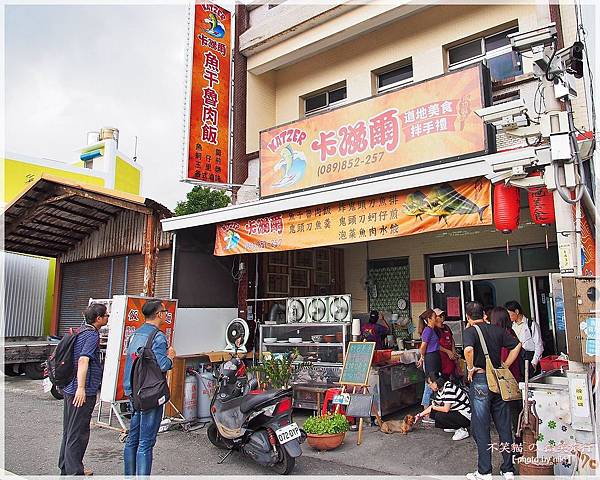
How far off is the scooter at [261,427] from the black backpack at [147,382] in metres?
1.19

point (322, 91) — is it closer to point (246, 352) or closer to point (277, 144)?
point (277, 144)

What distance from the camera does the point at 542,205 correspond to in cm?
509

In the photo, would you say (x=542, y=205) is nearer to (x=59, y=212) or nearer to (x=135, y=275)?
(x=135, y=275)

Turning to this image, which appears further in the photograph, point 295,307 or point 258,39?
point 258,39

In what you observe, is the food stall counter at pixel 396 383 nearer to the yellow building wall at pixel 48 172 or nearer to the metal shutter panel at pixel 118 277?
the metal shutter panel at pixel 118 277

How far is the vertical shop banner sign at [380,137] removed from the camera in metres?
6.45

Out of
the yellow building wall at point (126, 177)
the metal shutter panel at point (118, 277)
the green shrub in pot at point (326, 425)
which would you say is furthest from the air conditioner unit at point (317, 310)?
the yellow building wall at point (126, 177)

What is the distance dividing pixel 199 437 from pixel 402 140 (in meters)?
5.08

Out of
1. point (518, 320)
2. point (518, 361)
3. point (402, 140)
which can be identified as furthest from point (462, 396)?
point (402, 140)

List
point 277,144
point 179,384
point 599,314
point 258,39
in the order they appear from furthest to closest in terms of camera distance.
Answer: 1. point 258,39
2. point 277,144
3. point 179,384
4. point 599,314

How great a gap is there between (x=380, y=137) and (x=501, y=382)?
3877 mm

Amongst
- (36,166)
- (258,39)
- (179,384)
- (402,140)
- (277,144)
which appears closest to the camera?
(402,140)

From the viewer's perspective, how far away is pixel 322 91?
36.6 feet

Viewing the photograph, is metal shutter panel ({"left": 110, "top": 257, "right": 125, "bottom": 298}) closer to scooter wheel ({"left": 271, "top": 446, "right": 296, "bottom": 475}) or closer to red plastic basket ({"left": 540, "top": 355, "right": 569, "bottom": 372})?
scooter wheel ({"left": 271, "top": 446, "right": 296, "bottom": 475})
